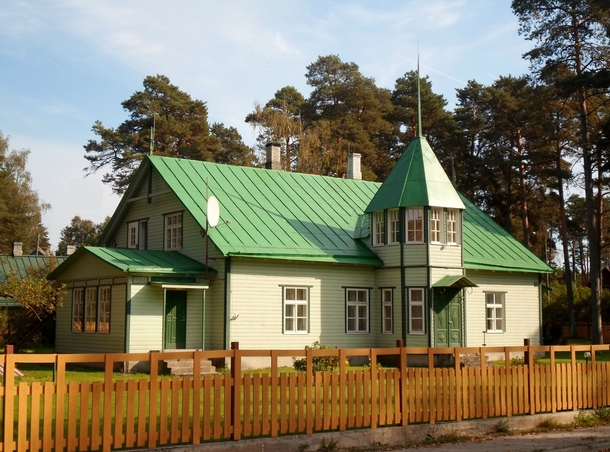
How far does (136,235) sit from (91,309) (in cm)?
439

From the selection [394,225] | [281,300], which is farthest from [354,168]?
[281,300]

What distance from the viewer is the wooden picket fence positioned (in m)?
8.52

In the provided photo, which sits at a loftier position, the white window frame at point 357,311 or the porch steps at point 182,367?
the white window frame at point 357,311

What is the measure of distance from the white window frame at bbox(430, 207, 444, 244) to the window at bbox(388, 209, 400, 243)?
1144mm

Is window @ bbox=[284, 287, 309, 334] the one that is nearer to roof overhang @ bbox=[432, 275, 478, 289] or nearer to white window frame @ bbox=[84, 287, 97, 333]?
roof overhang @ bbox=[432, 275, 478, 289]

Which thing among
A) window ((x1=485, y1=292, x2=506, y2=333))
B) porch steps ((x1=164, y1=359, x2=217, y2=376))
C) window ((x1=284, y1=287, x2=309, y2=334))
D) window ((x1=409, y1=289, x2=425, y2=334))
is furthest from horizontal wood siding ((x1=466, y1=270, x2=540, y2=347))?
porch steps ((x1=164, y1=359, x2=217, y2=376))

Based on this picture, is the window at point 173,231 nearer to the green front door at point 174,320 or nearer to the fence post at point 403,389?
the green front door at point 174,320

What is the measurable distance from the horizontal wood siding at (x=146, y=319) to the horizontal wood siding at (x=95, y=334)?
0.60 m

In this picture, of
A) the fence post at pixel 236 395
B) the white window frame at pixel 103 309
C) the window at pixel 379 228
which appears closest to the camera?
the fence post at pixel 236 395

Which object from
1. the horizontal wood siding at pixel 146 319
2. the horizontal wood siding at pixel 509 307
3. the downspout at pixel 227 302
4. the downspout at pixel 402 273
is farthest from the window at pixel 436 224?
the horizontal wood siding at pixel 146 319

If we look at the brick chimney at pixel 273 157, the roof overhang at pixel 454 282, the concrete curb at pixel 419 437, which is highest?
the brick chimney at pixel 273 157

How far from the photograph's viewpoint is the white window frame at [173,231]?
25422mm

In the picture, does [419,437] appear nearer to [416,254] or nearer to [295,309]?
[295,309]

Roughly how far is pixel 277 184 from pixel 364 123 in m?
26.0
